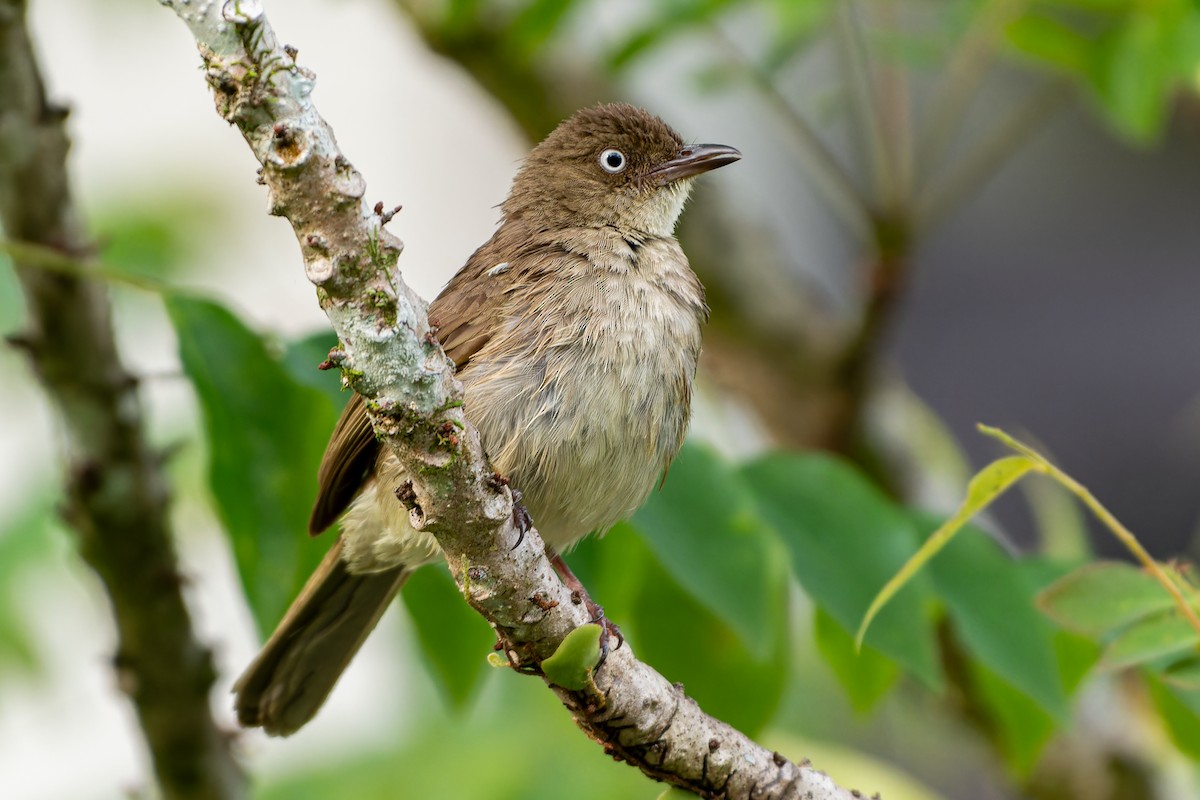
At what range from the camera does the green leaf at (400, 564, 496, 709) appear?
325 cm

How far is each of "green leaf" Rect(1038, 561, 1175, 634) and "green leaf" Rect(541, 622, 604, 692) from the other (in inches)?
31.1

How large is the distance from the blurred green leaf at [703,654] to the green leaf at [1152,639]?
91cm

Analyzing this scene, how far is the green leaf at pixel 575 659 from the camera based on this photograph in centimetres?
225

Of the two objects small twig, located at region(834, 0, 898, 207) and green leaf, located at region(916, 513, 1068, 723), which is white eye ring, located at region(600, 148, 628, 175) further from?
green leaf, located at region(916, 513, 1068, 723)

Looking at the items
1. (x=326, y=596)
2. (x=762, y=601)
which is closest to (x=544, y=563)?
(x=762, y=601)

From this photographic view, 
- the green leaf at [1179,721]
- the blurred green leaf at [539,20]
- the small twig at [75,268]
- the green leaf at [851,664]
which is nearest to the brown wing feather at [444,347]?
the small twig at [75,268]

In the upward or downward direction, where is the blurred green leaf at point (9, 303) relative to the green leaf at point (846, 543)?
upward

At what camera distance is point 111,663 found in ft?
11.7

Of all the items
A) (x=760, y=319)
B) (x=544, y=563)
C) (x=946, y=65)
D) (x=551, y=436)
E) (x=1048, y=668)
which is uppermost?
(x=946, y=65)

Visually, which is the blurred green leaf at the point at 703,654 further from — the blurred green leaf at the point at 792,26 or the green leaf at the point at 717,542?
the blurred green leaf at the point at 792,26

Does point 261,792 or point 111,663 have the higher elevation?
point 111,663

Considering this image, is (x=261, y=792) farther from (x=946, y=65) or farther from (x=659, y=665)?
(x=946, y=65)

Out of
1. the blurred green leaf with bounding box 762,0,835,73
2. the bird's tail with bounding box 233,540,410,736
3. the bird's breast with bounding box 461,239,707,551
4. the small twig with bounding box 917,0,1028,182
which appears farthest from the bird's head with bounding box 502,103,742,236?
the bird's tail with bounding box 233,540,410,736

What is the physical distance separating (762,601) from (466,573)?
2.56ft
